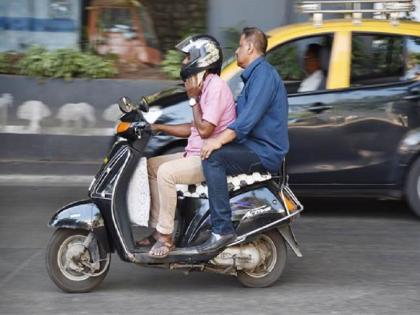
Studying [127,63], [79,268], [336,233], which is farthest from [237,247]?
[127,63]

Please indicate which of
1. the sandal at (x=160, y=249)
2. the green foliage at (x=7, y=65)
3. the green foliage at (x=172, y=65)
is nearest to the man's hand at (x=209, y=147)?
the sandal at (x=160, y=249)

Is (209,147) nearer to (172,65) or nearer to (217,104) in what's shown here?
(217,104)

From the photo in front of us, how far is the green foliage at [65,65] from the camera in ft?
35.3

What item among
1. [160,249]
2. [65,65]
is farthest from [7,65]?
[160,249]

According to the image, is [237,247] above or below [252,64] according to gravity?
below

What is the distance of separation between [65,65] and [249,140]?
223 inches

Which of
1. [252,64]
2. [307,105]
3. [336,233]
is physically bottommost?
[336,233]

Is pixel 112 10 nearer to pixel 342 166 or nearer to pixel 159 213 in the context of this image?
pixel 342 166

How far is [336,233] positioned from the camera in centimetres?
746

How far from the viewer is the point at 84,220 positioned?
5.56 m

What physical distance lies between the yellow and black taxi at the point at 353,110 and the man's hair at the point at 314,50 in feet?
0.05

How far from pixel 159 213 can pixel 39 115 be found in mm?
5186

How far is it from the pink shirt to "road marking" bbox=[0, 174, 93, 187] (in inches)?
172

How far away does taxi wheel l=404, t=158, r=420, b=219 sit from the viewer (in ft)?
25.5
